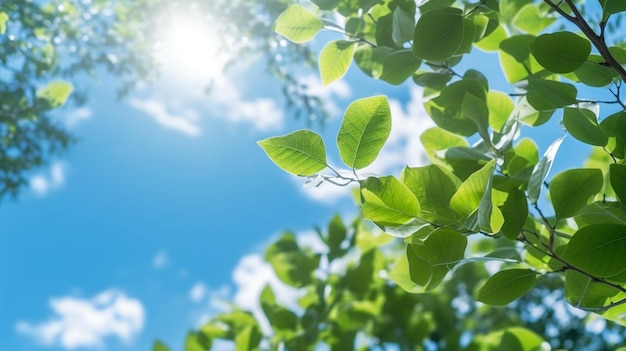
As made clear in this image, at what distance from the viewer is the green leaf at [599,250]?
370 mm

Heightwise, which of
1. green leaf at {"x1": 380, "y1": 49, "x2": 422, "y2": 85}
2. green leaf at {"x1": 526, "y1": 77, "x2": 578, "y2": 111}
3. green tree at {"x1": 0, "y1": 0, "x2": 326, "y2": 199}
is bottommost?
green leaf at {"x1": 526, "y1": 77, "x2": 578, "y2": 111}

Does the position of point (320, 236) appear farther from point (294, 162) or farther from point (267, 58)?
point (267, 58)

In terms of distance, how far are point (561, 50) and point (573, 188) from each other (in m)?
0.10

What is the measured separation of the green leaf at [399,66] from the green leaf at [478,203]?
0.16 meters

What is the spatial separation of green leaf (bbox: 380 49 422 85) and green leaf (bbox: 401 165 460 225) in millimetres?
127

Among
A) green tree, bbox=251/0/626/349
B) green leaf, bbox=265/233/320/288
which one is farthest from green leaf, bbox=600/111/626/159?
green leaf, bbox=265/233/320/288

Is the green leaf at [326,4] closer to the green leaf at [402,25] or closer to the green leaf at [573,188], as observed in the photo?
the green leaf at [402,25]

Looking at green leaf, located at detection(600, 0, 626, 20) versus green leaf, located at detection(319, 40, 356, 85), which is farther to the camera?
green leaf, located at detection(319, 40, 356, 85)

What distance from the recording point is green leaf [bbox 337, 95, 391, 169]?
1.25 feet

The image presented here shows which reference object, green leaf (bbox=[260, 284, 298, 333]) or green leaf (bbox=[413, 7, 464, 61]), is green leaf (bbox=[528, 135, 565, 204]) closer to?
green leaf (bbox=[413, 7, 464, 61])

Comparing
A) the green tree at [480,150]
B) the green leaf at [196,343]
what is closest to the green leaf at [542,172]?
the green tree at [480,150]

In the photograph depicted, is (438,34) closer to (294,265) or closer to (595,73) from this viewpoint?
(595,73)

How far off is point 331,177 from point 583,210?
0.66 feet

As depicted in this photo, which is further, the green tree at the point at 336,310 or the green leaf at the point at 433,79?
the green tree at the point at 336,310
